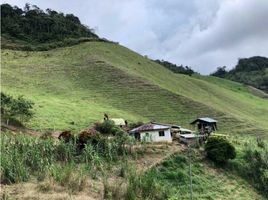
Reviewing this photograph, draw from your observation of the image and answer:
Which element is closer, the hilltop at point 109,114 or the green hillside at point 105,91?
the hilltop at point 109,114

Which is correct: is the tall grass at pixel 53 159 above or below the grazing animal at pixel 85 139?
below

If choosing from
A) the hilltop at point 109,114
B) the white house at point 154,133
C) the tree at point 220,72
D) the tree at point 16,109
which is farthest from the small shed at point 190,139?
the tree at point 220,72

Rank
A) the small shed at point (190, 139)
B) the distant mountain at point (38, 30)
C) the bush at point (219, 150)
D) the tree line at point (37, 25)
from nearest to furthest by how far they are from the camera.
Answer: the bush at point (219, 150) < the small shed at point (190, 139) < the distant mountain at point (38, 30) < the tree line at point (37, 25)

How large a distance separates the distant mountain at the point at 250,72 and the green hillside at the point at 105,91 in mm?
59760

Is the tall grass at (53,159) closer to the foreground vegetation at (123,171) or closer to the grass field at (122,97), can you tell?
the foreground vegetation at (123,171)

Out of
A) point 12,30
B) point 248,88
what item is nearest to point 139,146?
point 12,30

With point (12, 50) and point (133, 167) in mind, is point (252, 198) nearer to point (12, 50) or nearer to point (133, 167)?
point (133, 167)

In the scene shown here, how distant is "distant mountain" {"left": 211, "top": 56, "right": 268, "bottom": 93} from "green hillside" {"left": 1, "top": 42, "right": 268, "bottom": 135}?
5976 cm

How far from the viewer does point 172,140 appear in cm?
4556

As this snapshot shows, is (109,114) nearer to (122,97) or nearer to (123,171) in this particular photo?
(122,97)

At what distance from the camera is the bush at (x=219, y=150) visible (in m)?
39.8

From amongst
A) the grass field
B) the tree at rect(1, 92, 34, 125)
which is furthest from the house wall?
the tree at rect(1, 92, 34, 125)

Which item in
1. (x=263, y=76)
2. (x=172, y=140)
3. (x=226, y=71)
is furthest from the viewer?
(x=226, y=71)

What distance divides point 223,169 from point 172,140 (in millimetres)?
7054
